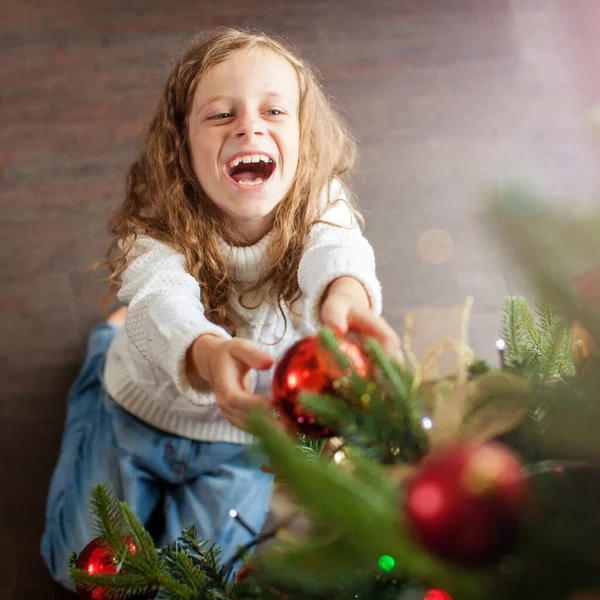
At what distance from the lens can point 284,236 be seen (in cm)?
85

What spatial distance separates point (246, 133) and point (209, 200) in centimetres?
12

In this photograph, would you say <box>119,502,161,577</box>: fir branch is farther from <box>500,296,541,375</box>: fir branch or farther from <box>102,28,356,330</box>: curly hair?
<box>102,28,356,330</box>: curly hair

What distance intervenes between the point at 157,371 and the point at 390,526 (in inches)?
29.8

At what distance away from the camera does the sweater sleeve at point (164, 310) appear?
1.96 ft

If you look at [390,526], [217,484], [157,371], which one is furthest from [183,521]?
[390,526]

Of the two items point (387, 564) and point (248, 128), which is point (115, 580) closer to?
point (387, 564)

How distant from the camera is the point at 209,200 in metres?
0.86

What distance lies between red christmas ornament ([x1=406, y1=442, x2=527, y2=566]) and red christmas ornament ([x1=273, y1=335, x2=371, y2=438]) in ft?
0.49

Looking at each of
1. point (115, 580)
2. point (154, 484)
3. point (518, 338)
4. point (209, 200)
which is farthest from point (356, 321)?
point (154, 484)

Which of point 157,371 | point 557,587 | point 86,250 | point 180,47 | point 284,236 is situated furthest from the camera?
point 180,47

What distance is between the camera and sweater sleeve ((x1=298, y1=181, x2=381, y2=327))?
2.23 feet

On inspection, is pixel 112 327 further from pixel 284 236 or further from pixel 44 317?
pixel 284 236

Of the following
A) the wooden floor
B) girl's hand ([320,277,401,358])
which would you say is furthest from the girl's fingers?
the wooden floor

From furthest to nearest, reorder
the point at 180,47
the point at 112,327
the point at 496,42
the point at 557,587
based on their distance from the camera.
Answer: the point at 496,42 < the point at 180,47 < the point at 112,327 < the point at 557,587
